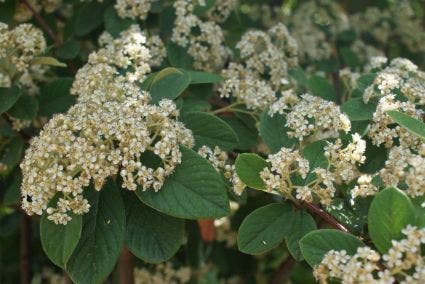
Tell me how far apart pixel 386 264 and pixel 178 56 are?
1.75m

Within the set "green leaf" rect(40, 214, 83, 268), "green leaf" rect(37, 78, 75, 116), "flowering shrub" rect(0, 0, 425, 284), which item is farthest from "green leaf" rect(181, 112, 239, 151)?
"green leaf" rect(37, 78, 75, 116)

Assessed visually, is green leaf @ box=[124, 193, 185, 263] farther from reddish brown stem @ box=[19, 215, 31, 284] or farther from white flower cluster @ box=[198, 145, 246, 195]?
reddish brown stem @ box=[19, 215, 31, 284]

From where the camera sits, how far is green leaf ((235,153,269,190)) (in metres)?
2.24

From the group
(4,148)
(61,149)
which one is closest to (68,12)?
(4,148)

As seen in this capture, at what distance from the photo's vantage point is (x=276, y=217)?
90.2 inches

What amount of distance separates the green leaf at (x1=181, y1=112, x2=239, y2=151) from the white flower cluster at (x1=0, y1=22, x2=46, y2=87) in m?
0.82

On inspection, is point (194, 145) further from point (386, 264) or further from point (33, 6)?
point (33, 6)

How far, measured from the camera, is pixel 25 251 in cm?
391

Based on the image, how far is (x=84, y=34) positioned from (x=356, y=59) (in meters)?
1.74

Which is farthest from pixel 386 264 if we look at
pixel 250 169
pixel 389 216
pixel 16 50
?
pixel 16 50

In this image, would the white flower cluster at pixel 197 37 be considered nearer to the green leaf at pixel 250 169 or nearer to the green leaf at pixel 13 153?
A: the green leaf at pixel 13 153

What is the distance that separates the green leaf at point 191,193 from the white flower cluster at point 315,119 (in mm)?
446

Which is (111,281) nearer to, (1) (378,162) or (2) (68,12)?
(2) (68,12)

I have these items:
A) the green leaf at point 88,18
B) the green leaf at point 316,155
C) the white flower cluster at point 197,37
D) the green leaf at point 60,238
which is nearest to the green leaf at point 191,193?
the green leaf at point 60,238
